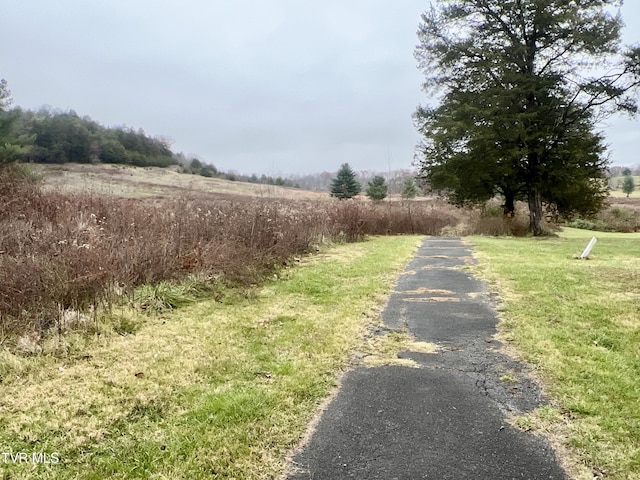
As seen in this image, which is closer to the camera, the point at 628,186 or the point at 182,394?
the point at 182,394

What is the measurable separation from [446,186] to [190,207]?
14.2 metres

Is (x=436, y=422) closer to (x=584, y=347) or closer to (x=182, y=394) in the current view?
(x=182, y=394)

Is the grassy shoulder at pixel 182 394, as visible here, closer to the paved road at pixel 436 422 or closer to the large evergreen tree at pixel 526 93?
the paved road at pixel 436 422

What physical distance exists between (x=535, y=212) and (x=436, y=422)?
17727mm

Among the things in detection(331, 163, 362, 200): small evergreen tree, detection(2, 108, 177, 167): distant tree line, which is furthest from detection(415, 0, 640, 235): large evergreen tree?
detection(2, 108, 177, 167): distant tree line

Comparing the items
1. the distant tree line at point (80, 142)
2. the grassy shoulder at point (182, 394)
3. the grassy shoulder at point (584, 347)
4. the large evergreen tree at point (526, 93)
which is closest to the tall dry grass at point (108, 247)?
the grassy shoulder at point (182, 394)

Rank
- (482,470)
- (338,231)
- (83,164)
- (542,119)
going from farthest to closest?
(83,164)
(542,119)
(338,231)
(482,470)

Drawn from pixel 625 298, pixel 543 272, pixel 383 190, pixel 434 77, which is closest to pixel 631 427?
pixel 625 298

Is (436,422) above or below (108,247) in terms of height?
below

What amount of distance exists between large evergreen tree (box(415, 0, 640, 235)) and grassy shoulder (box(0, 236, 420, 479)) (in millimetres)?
14534

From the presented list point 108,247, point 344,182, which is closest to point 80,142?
point 344,182

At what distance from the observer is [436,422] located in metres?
2.59

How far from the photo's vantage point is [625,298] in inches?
216

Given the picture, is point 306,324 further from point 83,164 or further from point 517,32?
point 83,164
